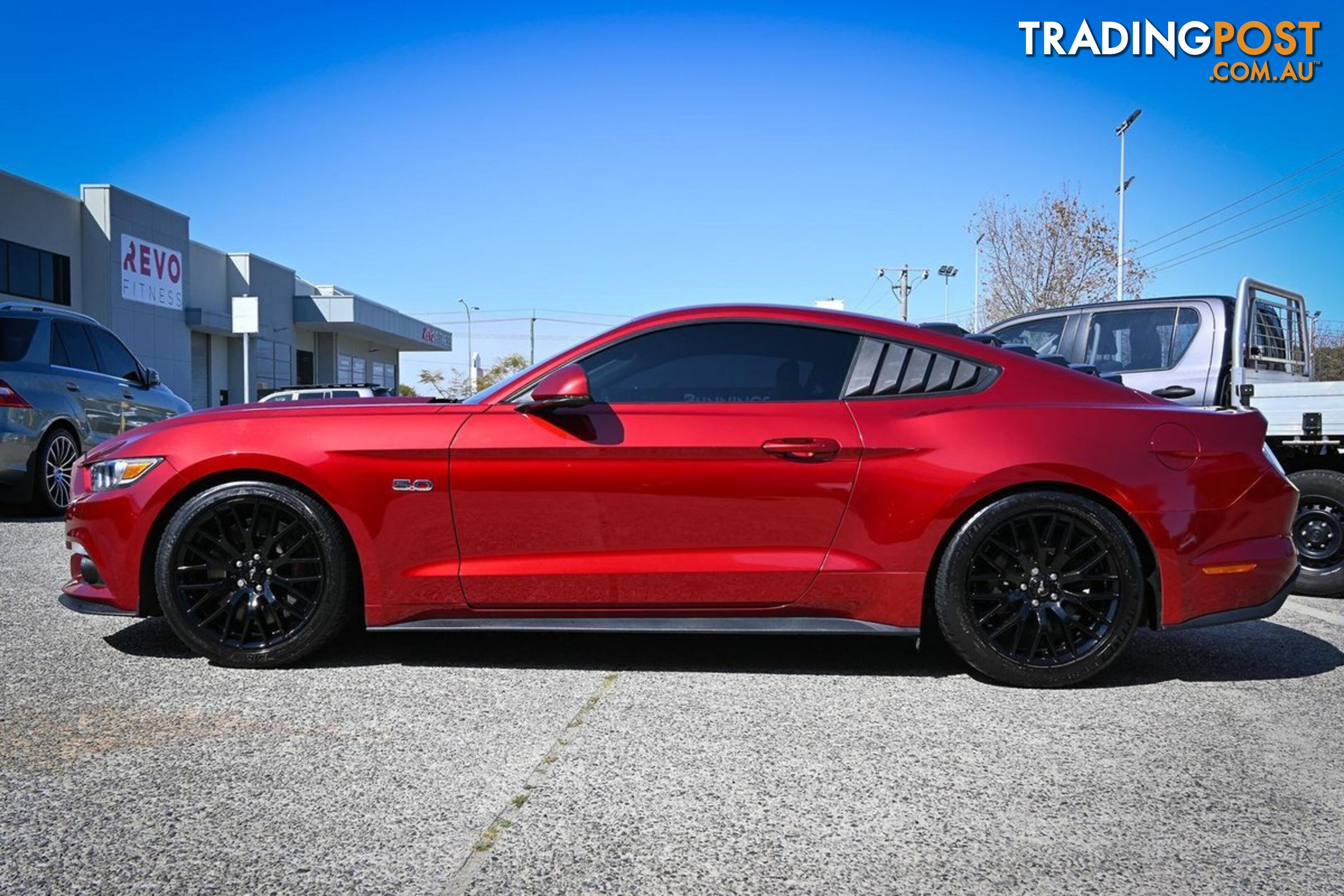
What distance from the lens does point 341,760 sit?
2.86 meters

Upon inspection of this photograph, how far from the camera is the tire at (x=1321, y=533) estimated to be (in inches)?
228

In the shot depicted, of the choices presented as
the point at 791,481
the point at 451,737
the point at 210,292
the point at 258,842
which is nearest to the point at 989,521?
the point at 791,481

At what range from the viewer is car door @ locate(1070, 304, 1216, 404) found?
21.6 ft

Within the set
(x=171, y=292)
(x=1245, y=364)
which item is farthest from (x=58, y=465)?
(x=171, y=292)

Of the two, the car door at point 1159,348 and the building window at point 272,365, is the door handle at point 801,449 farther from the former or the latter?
the building window at point 272,365

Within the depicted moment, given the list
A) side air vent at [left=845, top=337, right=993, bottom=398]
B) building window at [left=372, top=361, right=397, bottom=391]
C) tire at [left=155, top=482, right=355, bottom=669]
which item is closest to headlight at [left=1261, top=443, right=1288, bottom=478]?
side air vent at [left=845, top=337, right=993, bottom=398]

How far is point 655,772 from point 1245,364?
5.74 m

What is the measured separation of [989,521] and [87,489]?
11.4 ft

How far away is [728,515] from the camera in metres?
3.64

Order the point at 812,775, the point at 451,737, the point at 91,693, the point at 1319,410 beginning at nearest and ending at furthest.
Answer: the point at 812,775
the point at 451,737
the point at 91,693
the point at 1319,410

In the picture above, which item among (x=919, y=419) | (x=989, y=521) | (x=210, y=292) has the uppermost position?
(x=210, y=292)

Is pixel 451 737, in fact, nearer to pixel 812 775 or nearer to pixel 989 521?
pixel 812 775

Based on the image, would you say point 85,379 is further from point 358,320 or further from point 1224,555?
point 358,320

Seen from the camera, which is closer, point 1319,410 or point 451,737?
point 451,737
